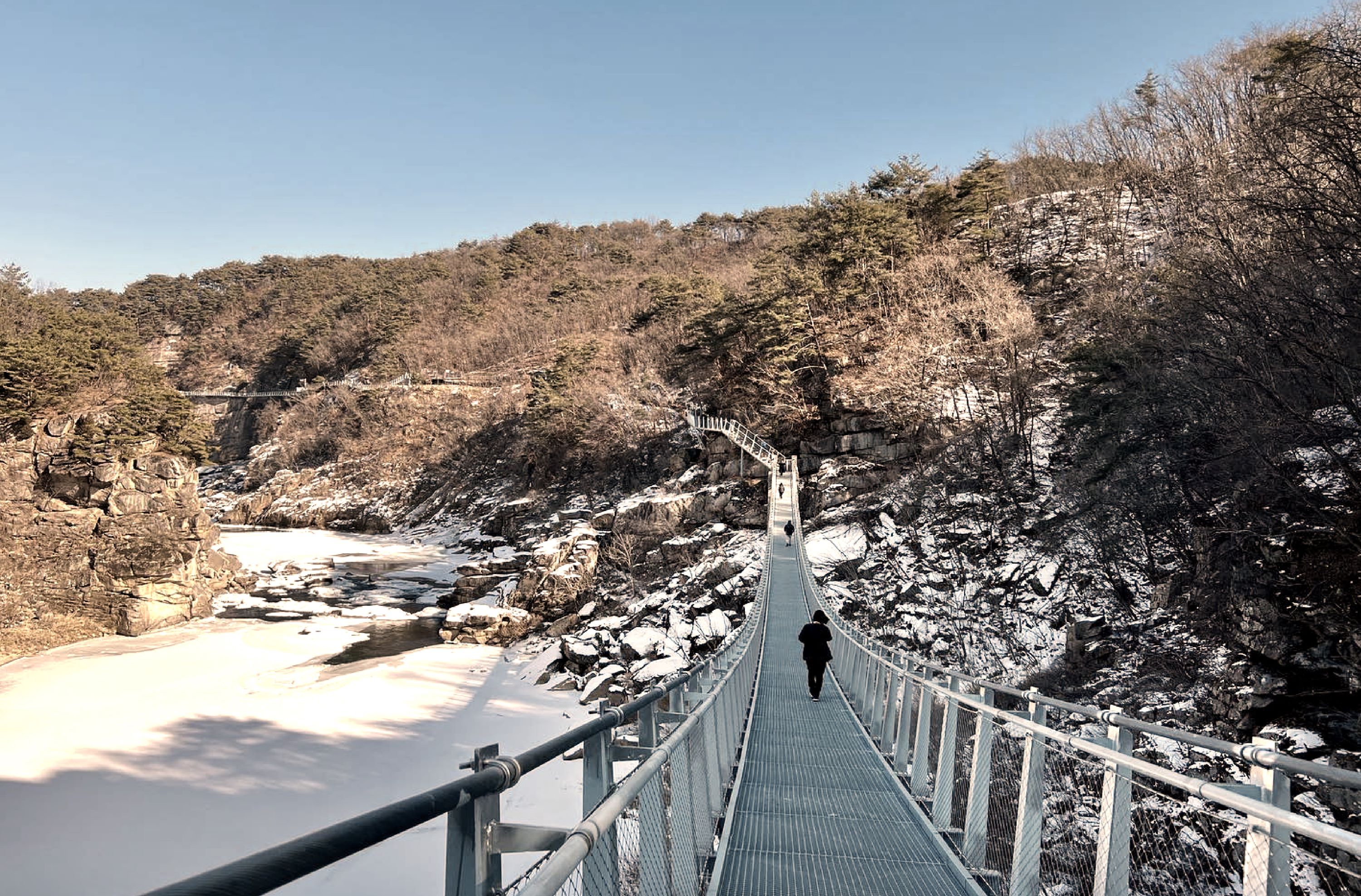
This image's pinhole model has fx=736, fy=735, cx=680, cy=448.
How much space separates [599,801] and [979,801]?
3311 millimetres

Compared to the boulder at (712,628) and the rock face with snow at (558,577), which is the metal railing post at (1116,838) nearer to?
the boulder at (712,628)

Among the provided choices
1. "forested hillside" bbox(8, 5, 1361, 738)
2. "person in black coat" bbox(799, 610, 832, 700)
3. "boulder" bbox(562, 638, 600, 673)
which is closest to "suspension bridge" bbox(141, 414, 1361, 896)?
"person in black coat" bbox(799, 610, 832, 700)

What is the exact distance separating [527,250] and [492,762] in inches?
3562

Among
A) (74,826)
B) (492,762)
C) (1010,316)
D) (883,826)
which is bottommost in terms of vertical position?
(74,826)

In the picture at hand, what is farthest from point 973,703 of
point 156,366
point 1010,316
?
point 156,366

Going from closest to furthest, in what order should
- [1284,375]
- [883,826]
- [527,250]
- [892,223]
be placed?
[883,826]
[1284,375]
[892,223]
[527,250]

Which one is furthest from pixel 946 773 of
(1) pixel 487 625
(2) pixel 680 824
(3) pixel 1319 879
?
(1) pixel 487 625

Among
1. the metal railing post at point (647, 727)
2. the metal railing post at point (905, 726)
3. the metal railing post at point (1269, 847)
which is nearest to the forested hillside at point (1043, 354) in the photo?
the metal railing post at point (905, 726)

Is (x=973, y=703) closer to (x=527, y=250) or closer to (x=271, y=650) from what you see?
(x=271, y=650)

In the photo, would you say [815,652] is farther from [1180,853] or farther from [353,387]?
[353,387]

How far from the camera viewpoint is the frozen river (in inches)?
439

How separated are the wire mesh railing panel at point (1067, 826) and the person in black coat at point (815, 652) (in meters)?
2.99

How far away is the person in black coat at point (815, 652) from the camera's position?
1016 cm

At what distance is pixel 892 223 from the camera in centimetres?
3475
